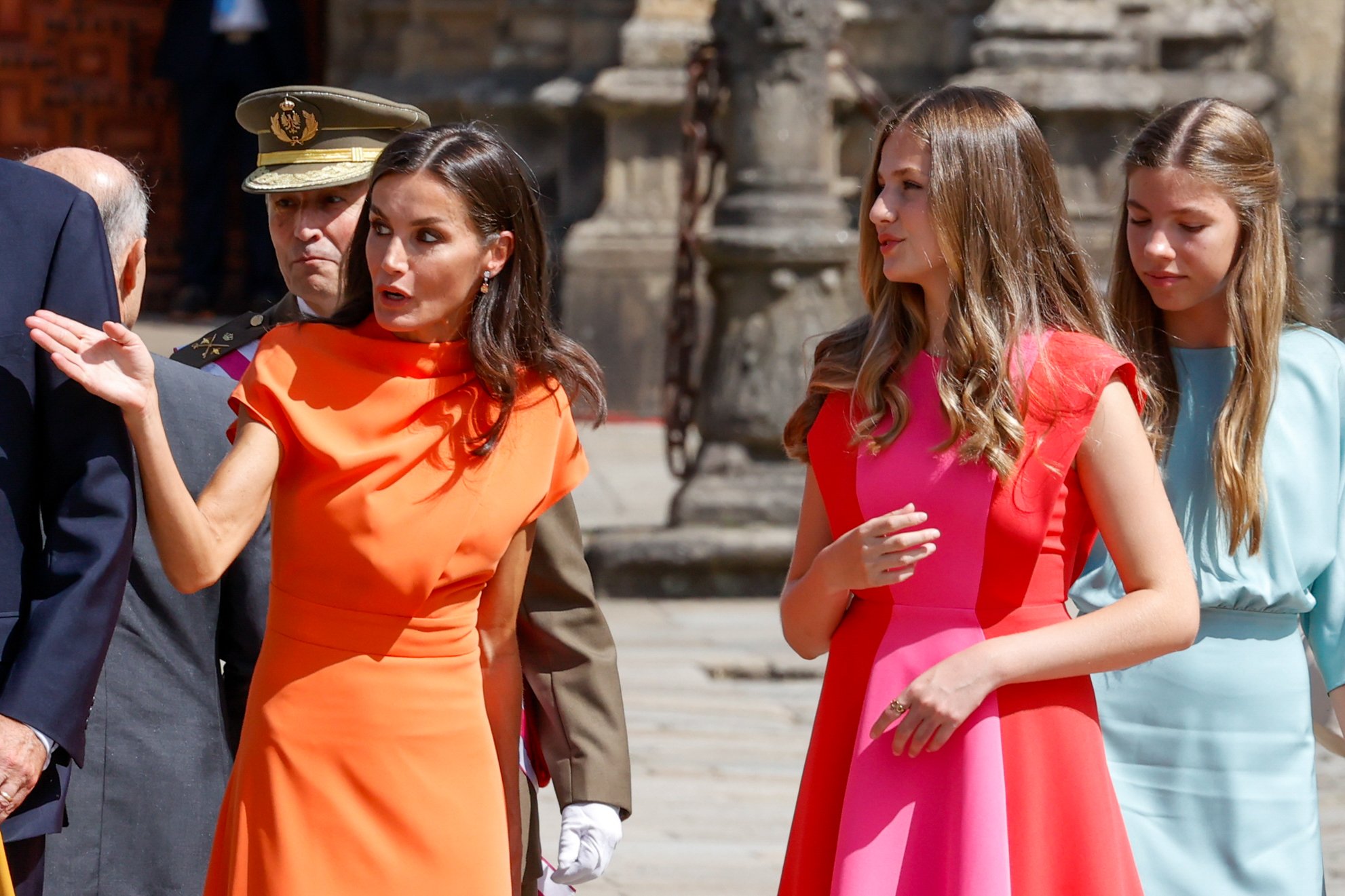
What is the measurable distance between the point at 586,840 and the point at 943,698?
50cm

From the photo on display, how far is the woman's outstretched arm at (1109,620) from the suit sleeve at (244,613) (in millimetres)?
917

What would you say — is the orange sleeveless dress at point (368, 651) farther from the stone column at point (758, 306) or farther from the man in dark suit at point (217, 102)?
the man in dark suit at point (217, 102)

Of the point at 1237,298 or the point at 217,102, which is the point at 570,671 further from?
the point at 217,102

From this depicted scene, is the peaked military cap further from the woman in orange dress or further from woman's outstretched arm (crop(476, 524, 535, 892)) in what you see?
woman's outstretched arm (crop(476, 524, 535, 892))

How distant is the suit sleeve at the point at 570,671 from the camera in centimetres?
266

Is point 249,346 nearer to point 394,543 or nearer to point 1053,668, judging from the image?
point 394,543

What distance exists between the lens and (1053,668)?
249 centimetres

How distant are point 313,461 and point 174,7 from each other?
10406 millimetres

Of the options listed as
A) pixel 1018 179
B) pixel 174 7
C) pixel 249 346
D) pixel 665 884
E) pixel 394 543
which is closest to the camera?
pixel 394 543

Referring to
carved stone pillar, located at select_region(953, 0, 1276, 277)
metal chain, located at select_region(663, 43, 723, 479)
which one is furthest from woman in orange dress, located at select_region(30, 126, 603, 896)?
carved stone pillar, located at select_region(953, 0, 1276, 277)

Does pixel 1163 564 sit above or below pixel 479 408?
below

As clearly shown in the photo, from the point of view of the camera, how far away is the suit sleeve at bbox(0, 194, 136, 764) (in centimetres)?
238

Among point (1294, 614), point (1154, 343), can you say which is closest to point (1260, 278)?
point (1154, 343)

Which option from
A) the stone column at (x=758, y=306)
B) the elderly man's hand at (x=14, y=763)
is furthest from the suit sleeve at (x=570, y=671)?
the stone column at (x=758, y=306)
